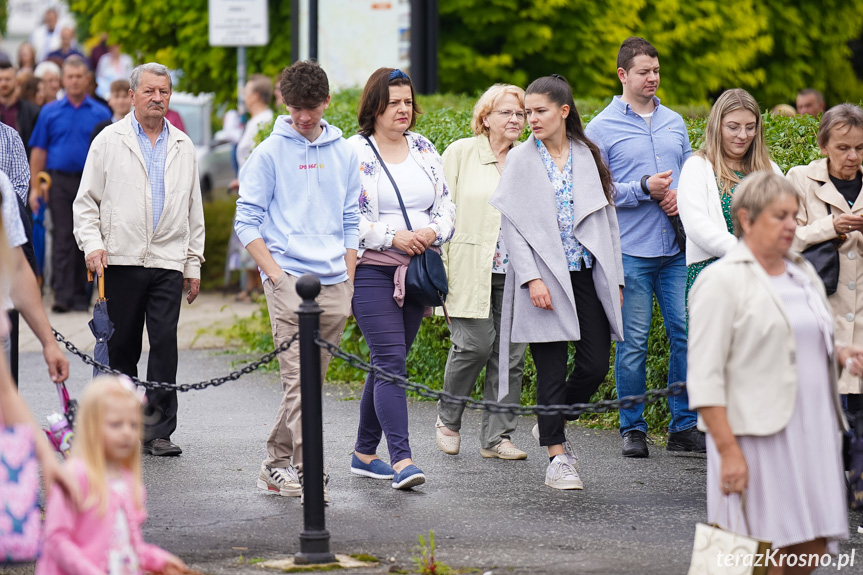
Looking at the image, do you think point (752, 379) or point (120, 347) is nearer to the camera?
point (752, 379)

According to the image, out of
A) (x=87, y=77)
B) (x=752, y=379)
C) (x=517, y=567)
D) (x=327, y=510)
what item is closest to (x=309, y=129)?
(x=327, y=510)

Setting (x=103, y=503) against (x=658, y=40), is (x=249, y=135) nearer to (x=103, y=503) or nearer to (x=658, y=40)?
(x=658, y=40)

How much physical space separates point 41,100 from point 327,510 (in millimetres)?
9764

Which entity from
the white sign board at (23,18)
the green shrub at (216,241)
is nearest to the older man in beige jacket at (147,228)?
the green shrub at (216,241)

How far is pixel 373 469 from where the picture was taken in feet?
23.0

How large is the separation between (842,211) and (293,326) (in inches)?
108

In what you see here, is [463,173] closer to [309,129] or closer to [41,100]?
[309,129]

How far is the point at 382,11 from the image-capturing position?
14.5m

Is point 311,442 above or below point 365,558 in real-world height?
above

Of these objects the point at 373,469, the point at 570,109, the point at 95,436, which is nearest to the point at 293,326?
the point at 373,469

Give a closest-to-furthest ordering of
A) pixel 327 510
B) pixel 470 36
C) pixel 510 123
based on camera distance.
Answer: pixel 327 510, pixel 510 123, pixel 470 36

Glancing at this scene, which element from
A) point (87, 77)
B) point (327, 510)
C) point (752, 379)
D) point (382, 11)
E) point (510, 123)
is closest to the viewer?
point (752, 379)

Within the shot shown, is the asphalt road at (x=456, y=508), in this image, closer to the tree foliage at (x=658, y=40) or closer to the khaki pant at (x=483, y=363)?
the khaki pant at (x=483, y=363)

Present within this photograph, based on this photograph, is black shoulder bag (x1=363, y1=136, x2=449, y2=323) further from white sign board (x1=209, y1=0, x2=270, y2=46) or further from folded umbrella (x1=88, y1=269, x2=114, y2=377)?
white sign board (x1=209, y1=0, x2=270, y2=46)
